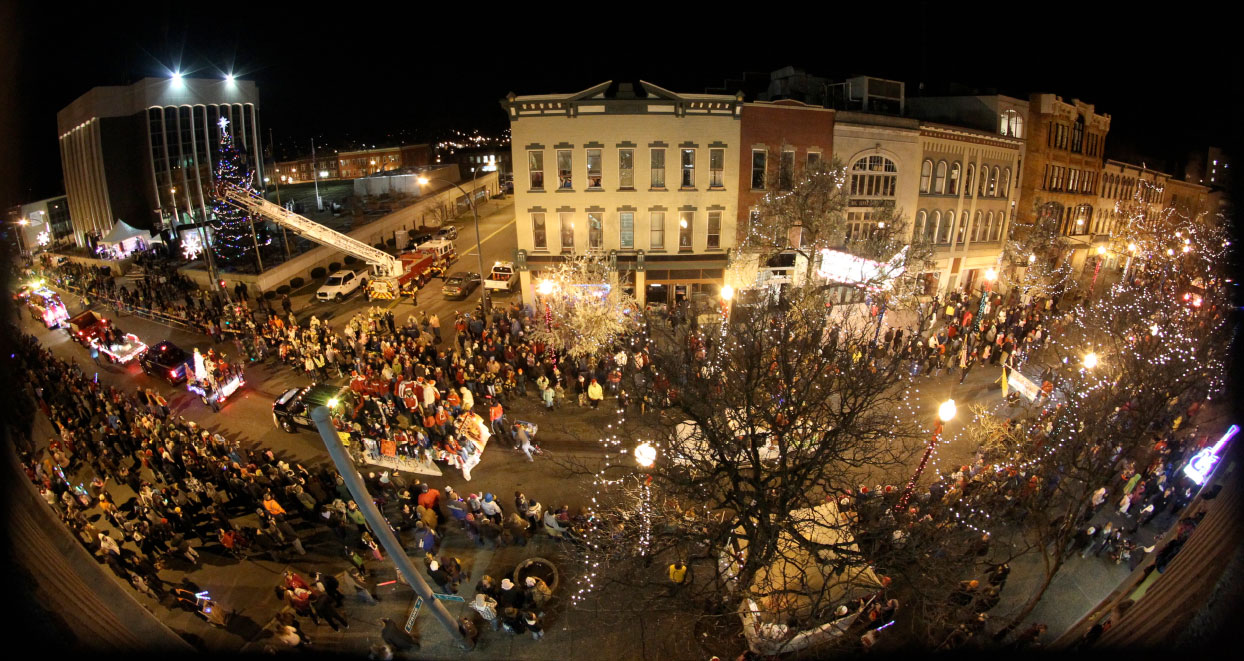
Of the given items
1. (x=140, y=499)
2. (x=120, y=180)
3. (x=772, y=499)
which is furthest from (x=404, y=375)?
(x=120, y=180)

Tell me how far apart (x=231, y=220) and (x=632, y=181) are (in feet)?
80.8

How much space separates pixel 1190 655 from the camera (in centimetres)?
224

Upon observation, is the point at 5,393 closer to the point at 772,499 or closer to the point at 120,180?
the point at 772,499

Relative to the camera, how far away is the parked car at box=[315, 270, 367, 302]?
1164 inches

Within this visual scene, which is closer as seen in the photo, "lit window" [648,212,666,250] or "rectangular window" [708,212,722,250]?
"lit window" [648,212,666,250]

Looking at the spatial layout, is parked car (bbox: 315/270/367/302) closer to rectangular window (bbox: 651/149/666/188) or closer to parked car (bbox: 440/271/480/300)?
parked car (bbox: 440/271/480/300)

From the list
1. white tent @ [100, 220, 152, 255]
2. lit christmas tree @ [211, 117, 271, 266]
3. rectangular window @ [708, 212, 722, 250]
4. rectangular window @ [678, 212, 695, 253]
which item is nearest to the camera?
rectangular window @ [678, 212, 695, 253]

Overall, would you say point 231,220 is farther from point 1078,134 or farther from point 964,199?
point 1078,134

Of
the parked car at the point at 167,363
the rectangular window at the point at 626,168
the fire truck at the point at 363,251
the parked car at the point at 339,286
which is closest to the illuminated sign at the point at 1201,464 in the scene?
the rectangular window at the point at 626,168

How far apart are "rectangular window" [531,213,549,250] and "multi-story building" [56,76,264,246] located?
36.4m

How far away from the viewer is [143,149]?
168 feet

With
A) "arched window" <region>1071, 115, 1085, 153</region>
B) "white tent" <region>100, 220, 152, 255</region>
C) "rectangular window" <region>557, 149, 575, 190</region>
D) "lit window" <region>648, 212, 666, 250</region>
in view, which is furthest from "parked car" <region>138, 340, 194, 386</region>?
"arched window" <region>1071, 115, 1085, 153</region>

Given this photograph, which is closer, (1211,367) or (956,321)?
(1211,367)

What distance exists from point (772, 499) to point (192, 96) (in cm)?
6959
